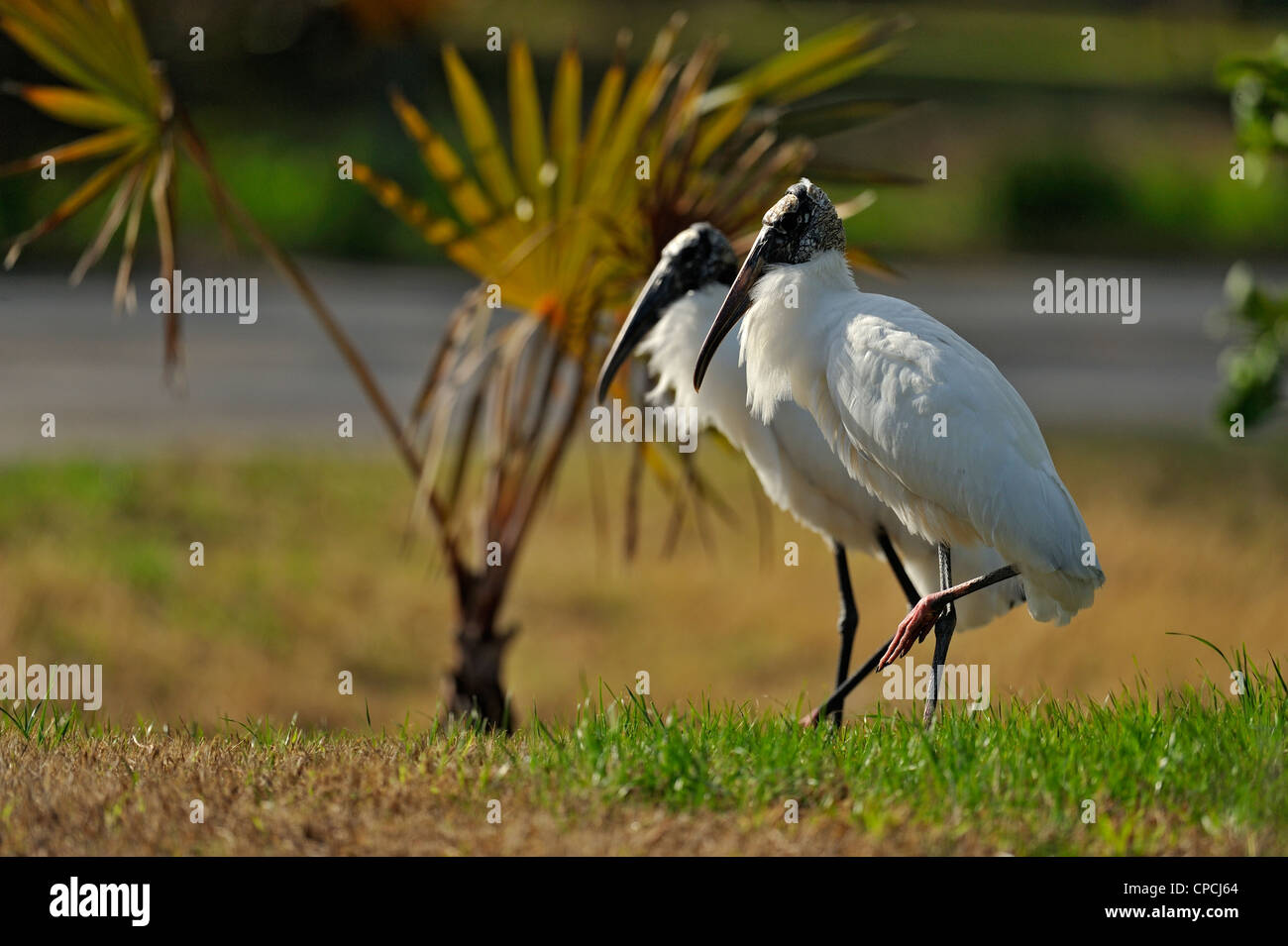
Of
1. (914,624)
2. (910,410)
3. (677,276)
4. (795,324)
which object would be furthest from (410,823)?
(677,276)

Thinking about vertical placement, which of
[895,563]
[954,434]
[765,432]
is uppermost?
[765,432]

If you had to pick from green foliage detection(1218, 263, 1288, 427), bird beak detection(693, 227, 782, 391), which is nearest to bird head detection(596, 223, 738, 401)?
bird beak detection(693, 227, 782, 391)

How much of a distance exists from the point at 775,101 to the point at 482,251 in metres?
1.46

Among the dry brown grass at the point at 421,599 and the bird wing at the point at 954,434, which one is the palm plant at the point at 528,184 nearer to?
the bird wing at the point at 954,434

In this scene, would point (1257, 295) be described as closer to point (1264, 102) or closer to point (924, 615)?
point (1264, 102)

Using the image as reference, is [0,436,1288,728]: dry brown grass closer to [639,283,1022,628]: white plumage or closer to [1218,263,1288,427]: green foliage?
[1218,263,1288,427]: green foliage

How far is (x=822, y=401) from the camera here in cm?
504

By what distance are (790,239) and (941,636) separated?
4.54ft

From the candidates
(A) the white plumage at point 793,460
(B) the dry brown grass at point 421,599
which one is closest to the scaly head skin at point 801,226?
(A) the white plumage at point 793,460

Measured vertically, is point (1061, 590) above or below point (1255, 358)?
below

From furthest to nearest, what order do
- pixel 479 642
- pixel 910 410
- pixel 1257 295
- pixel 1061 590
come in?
pixel 479 642 → pixel 1257 295 → pixel 1061 590 → pixel 910 410

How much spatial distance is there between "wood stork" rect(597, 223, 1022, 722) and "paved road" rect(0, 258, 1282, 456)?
6414 millimetres

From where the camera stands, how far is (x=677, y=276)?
6.17 metres
